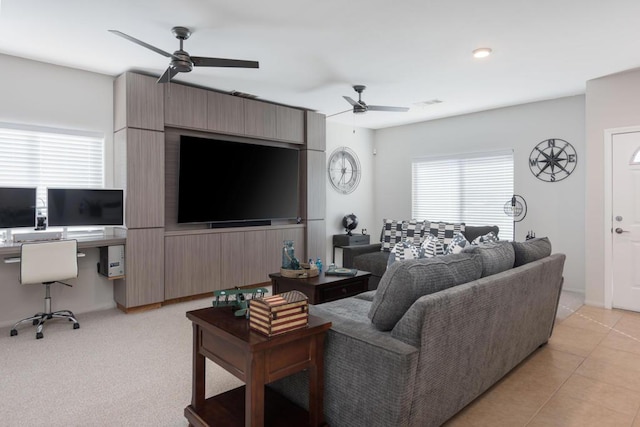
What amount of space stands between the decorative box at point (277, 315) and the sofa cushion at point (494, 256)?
129 centimetres

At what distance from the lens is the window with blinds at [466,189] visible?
5.76 meters

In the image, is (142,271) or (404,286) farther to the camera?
(142,271)

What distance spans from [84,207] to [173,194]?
3.18 ft

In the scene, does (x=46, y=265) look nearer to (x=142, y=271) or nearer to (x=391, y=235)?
(x=142, y=271)

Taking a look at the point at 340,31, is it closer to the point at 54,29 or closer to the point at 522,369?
the point at 54,29

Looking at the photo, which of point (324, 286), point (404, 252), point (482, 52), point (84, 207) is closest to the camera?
point (324, 286)

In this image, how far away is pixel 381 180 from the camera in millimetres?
7418

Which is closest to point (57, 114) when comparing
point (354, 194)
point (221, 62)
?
point (221, 62)

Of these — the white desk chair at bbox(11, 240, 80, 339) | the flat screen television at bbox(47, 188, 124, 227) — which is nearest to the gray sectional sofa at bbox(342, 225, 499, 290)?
the flat screen television at bbox(47, 188, 124, 227)

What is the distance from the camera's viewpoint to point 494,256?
2.52 metres

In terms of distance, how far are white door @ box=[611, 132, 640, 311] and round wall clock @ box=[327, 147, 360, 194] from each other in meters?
3.93

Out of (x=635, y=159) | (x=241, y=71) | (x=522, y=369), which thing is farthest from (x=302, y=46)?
(x=635, y=159)

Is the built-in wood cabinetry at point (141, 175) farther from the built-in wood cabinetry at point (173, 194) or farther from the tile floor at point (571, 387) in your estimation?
the tile floor at point (571, 387)

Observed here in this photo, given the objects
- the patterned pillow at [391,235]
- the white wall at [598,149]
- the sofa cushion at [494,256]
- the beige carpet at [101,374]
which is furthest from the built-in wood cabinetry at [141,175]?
the white wall at [598,149]
